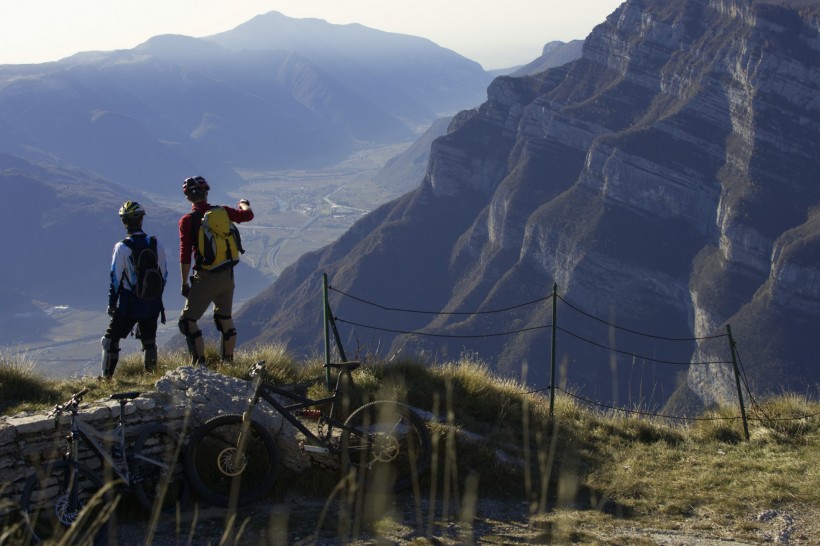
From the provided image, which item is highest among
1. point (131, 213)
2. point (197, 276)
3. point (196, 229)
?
point (131, 213)

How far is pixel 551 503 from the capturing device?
28.6ft

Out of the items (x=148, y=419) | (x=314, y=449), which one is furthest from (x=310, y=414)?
(x=148, y=419)

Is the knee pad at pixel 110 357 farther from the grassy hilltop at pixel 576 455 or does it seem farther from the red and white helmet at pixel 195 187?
the red and white helmet at pixel 195 187

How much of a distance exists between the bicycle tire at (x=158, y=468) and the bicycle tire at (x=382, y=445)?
1.56m

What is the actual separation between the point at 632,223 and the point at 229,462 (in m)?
130

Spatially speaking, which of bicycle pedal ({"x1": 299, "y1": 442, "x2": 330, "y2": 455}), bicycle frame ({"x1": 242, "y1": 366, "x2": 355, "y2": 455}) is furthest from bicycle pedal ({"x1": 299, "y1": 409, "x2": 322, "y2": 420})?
bicycle pedal ({"x1": 299, "y1": 442, "x2": 330, "y2": 455})

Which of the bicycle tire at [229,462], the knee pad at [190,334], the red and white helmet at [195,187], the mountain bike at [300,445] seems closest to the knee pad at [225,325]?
the knee pad at [190,334]

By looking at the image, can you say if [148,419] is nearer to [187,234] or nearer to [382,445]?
[382,445]

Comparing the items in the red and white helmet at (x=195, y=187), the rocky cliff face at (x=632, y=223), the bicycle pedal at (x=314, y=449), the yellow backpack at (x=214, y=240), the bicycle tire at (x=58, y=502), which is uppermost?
the rocky cliff face at (x=632, y=223)

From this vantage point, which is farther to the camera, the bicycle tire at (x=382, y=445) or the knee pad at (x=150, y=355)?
the knee pad at (x=150, y=355)

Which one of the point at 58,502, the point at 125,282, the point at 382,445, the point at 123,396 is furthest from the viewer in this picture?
the point at 125,282

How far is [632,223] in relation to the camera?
132 metres

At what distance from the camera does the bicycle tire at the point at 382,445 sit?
8.43 m

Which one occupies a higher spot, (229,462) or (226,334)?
(226,334)
